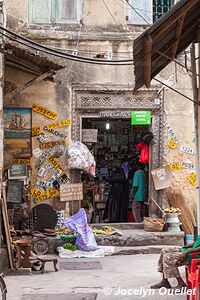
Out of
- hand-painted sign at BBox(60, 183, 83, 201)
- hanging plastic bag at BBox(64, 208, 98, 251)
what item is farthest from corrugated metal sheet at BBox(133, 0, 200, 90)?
hand-painted sign at BBox(60, 183, 83, 201)

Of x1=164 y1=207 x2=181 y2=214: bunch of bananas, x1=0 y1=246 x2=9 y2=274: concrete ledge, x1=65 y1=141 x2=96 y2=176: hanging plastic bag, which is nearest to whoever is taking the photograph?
x1=0 y1=246 x2=9 y2=274: concrete ledge

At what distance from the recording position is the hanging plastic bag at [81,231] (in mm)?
13242

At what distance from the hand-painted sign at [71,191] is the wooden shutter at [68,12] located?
12.0ft

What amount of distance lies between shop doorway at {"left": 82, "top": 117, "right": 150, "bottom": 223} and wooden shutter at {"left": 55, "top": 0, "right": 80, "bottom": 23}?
8.43 feet

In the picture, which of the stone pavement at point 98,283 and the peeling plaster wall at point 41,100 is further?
the peeling plaster wall at point 41,100

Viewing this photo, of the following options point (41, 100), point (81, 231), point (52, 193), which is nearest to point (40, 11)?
point (41, 100)

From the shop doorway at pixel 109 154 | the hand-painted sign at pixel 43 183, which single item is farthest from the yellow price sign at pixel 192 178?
the hand-painted sign at pixel 43 183

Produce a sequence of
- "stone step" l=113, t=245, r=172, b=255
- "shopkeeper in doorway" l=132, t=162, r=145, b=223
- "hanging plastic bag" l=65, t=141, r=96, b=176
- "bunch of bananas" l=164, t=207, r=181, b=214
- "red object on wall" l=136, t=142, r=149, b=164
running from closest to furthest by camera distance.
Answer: "stone step" l=113, t=245, r=172, b=255 → "hanging plastic bag" l=65, t=141, r=96, b=176 → "bunch of bananas" l=164, t=207, r=181, b=214 → "red object on wall" l=136, t=142, r=149, b=164 → "shopkeeper in doorway" l=132, t=162, r=145, b=223

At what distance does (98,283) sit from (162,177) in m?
4.84

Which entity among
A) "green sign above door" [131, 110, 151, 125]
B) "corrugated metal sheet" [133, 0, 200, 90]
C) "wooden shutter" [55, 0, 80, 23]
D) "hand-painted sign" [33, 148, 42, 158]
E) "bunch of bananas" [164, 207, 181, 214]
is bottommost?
"bunch of bananas" [164, 207, 181, 214]

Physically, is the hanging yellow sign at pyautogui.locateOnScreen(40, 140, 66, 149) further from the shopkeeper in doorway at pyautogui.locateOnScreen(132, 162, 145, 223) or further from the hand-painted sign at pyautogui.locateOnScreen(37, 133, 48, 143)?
the shopkeeper in doorway at pyautogui.locateOnScreen(132, 162, 145, 223)

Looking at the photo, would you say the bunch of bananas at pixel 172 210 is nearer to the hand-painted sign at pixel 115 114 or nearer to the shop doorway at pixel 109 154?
the shop doorway at pixel 109 154

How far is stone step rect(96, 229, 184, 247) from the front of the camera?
13.9 meters

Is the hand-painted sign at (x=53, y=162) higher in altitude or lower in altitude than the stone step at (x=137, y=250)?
higher
